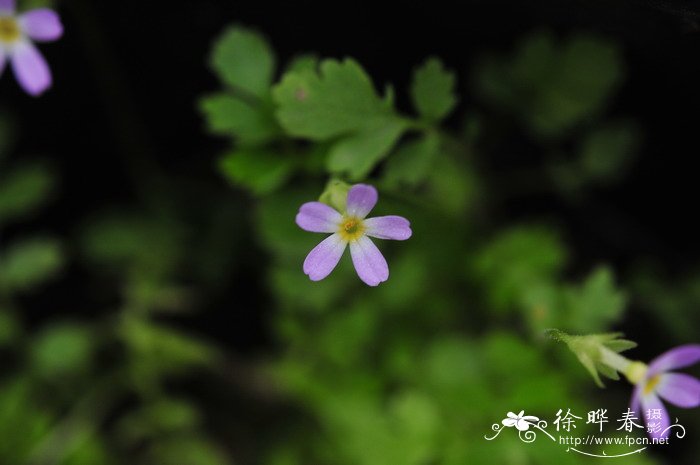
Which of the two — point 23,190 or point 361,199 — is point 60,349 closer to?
point 23,190

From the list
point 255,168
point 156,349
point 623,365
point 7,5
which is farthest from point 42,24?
point 623,365

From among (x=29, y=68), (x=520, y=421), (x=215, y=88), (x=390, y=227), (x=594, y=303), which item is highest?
(x=215, y=88)

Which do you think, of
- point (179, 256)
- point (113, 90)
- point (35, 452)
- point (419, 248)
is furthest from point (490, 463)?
point (113, 90)

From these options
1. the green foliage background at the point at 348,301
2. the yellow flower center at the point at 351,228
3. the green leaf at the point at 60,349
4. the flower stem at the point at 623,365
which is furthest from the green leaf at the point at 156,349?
the flower stem at the point at 623,365

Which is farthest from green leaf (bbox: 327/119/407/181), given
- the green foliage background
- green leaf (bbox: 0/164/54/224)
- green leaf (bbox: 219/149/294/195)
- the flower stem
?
green leaf (bbox: 0/164/54/224)

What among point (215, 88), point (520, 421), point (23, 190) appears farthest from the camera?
point (215, 88)

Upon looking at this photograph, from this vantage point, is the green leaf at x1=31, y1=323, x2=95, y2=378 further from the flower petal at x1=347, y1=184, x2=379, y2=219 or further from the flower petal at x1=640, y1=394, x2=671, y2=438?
the flower petal at x1=640, y1=394, x2=671, y2=438
